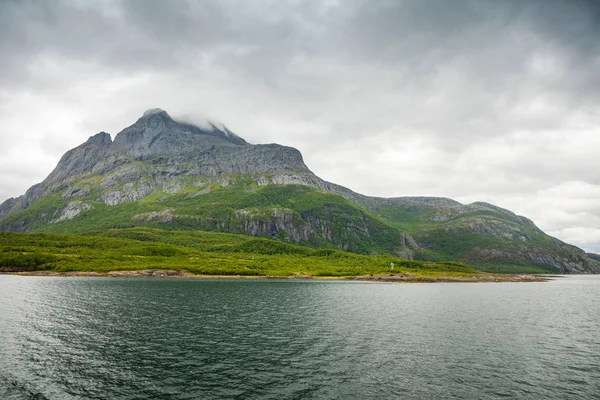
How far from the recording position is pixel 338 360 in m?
41.9

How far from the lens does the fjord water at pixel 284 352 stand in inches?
1291

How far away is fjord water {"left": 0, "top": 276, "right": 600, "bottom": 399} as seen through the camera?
3278 cm

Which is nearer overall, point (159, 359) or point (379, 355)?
point (159, 359)

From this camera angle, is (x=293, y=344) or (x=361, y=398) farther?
(x=293, y=344)

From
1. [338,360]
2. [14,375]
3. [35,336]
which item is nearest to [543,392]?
[338,360]

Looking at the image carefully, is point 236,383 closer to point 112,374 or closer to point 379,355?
point 112,374

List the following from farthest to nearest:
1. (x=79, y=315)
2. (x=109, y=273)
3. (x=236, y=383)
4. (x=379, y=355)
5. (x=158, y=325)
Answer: (x=109, y=273) < (x=79, y=315) < (x=158, y=325) < (x=379, y=355) < (x=236, y=383)

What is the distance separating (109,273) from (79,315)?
394ft

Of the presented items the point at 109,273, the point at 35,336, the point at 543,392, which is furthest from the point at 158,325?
the point at 109,273

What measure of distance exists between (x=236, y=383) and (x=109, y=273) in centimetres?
16619

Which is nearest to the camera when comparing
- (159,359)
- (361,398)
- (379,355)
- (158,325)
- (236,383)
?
(361,398)

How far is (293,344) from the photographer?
48.4 m

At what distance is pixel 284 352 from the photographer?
1750 inches

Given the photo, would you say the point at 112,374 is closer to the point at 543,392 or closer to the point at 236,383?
the point at 236,383
